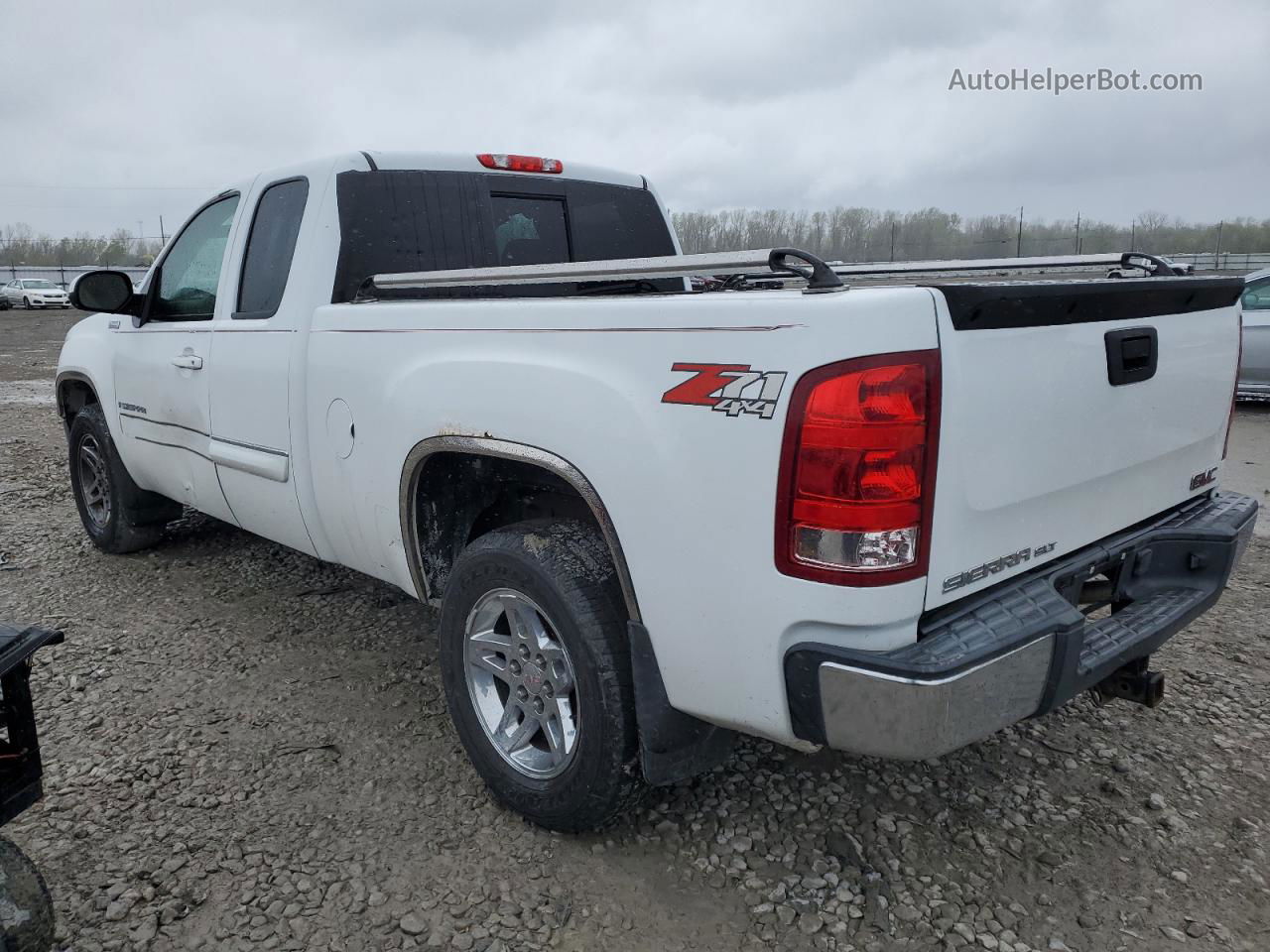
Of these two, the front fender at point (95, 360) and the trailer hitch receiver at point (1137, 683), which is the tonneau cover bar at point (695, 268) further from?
the front fender at point (95, 360)

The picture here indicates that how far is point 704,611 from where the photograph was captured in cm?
221

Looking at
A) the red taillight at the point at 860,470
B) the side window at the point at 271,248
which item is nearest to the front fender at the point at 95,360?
the side window at the point at 271,248

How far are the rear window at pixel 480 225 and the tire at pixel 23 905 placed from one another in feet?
6.52

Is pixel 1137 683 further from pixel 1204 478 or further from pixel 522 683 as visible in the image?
pixel 522 683

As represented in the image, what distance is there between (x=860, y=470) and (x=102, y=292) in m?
3.95

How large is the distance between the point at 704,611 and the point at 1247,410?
9781 millimetres

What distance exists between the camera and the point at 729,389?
208cm

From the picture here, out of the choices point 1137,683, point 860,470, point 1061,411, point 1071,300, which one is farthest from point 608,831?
point 1071,300

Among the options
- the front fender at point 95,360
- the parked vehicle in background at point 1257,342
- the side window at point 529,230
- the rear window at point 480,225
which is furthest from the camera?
the parked vehicle in background at point 1257,342

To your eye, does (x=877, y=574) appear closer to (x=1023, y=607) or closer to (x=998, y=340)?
(x=1023, y=607)

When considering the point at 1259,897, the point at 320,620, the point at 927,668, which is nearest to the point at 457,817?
the point at 927,668

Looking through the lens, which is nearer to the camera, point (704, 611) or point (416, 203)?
point (704, 611)

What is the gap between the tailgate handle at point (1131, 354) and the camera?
240 cm

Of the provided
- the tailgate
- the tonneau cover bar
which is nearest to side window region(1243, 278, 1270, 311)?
the tonneau cover bar
